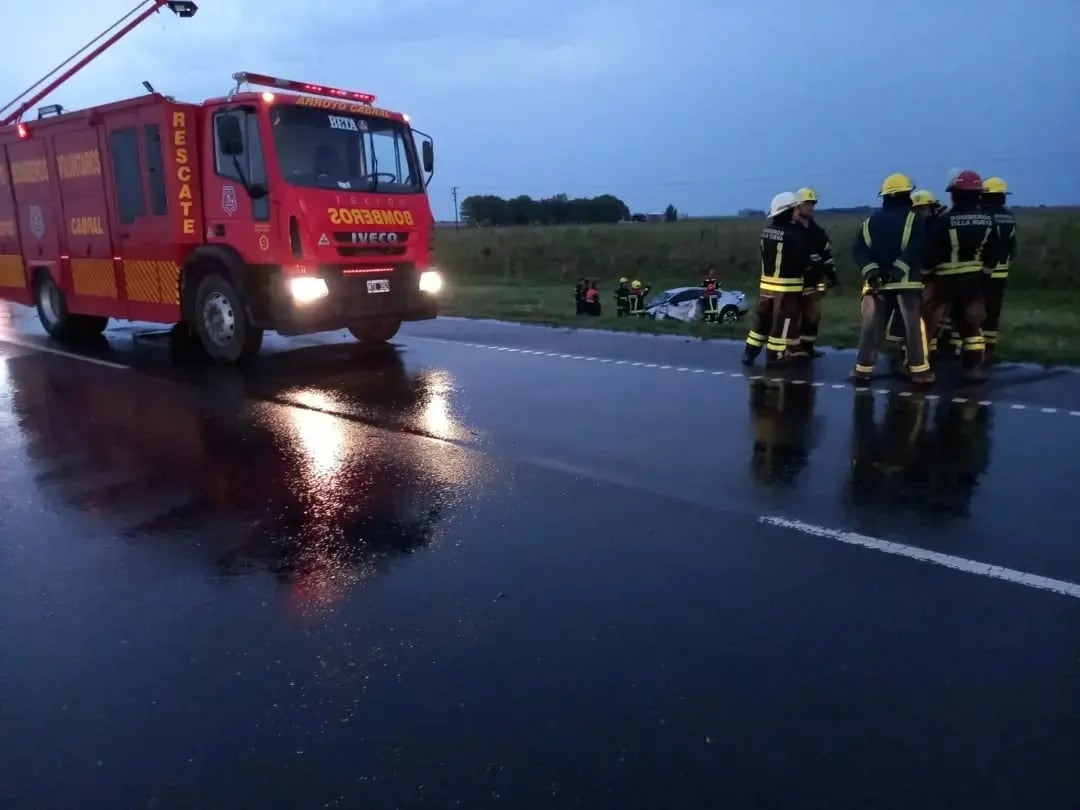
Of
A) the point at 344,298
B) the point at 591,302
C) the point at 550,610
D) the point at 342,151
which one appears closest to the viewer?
the point at 550,610

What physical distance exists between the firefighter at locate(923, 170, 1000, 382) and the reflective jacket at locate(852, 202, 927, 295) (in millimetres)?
478

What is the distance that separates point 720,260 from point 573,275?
7.72 m

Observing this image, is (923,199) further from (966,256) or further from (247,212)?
(247,212)

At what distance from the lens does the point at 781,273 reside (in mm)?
9672

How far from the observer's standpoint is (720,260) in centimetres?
4628

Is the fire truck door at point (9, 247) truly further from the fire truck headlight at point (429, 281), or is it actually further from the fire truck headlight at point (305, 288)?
the fire truck headlight at point (429, 281)

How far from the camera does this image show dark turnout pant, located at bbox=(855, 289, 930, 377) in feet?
28.5

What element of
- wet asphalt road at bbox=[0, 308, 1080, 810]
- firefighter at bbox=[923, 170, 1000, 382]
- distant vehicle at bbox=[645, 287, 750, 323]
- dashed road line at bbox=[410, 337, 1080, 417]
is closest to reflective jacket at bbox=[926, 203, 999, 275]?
firefighter at bbox=[923, 170, 1000, 382]

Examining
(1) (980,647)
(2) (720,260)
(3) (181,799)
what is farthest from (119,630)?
(2) (720,260)

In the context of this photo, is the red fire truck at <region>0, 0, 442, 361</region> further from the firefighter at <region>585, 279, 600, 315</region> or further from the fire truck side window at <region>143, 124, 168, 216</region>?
the firefighter at <region>585, 279, 600, 315</region>

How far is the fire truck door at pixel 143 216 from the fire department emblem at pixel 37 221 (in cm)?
218

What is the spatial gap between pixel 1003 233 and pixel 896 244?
156cm

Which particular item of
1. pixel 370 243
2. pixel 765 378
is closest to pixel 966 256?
pixel 765 378

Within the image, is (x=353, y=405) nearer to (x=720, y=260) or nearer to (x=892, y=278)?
(x=892, y=278)
